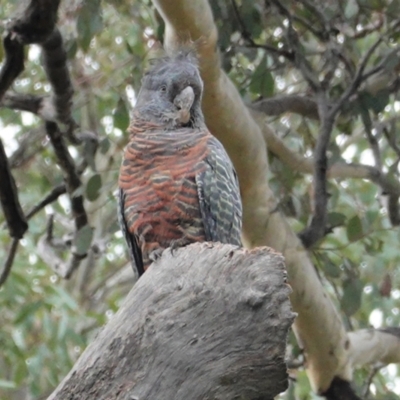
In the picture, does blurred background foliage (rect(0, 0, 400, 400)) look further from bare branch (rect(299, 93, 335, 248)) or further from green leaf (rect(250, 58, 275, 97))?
bare branch (rect(299, 93, 335, 248))

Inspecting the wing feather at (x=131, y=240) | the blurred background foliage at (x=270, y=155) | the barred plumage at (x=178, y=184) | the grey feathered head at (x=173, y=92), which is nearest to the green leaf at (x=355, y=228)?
the blurred background foliage at (x=270, y=155)

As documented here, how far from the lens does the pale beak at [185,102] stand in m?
2.76

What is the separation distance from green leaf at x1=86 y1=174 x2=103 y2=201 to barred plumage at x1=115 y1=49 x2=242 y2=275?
0.59 m

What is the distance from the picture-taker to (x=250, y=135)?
3076mm

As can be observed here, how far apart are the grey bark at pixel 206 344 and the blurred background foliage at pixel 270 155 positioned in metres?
1.60

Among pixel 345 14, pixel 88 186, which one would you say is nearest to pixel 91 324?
pixel 88 186

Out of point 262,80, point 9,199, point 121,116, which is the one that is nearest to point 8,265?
point 9,199

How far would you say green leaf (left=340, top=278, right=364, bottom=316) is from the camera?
3.37 metres

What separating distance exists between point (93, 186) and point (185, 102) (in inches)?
31.1

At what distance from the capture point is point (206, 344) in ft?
5.62

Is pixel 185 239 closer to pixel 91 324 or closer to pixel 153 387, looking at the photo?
pixel 153 387

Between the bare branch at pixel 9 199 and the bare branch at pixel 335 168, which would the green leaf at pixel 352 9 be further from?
the bare branch at pixel 9 199

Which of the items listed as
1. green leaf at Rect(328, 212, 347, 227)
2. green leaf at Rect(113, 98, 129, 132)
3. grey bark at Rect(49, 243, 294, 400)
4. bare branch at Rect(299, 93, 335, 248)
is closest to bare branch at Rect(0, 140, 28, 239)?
green leaf at Rect(113, 98, 129, 132)

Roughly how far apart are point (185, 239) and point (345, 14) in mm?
1384
